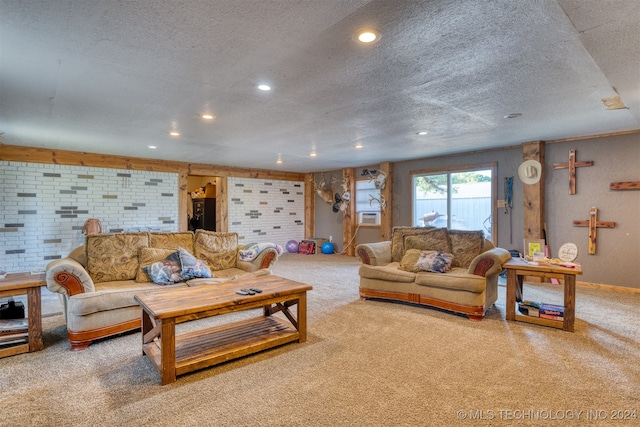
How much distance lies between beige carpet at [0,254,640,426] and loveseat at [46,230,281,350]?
22cm

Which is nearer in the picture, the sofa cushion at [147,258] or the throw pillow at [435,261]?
the sofa cushion at [147,258]

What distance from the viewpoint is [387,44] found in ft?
7.03

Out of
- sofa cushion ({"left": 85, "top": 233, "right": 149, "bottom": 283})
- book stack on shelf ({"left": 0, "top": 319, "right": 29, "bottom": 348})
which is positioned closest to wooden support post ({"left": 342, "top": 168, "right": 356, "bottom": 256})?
sofa cushion ({"left": 85, "top": 233, "right": 149, "bottom": 283})

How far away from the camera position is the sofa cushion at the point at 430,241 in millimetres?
4277

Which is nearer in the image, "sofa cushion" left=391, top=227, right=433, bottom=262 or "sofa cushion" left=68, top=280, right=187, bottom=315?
"sofa cushion" left=68, top=280, right=187, bottom=315

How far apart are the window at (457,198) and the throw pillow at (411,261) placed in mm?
2536

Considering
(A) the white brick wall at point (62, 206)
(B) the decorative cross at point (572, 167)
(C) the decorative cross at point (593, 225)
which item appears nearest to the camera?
(C) the decorative cross at point (593, 225)

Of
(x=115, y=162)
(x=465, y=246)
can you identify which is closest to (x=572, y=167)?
(x=465, y=246)

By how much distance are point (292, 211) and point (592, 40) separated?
304 inches

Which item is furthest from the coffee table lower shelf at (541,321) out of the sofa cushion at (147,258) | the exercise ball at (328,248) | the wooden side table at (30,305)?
the exercise ball at (328,248)

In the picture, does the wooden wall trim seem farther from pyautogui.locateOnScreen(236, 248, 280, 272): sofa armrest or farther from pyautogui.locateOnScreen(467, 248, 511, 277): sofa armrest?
pyautogui.locateOnScreen(467, 248, 511, 277): sofa armrest

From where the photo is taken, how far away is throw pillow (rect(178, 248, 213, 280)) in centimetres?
358

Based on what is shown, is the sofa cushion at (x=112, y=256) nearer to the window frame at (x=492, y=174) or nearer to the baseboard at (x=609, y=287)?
the window frame at (x=492, y=174)

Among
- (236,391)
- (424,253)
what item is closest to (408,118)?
(424,253)
